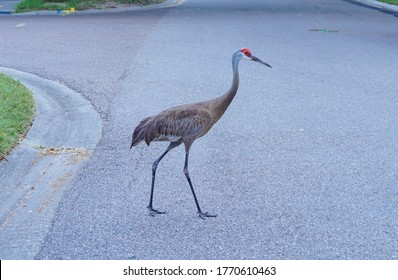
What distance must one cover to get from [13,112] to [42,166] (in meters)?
1.64

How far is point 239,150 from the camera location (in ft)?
23.7

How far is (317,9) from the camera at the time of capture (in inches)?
960

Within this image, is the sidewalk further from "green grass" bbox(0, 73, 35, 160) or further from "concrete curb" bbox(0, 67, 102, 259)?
"concrete curb" bbox(0, 67, 102, 259)

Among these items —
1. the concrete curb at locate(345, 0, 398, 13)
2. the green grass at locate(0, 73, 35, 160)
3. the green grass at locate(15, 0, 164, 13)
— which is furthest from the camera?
the concrete curb at locate(345, 0, 398, 13)

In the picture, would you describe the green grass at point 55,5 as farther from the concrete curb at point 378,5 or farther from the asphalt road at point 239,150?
the concrete curb at point 378,5

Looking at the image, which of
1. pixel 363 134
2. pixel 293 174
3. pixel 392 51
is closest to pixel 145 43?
pixel 392 51

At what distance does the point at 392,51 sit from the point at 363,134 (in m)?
7.03

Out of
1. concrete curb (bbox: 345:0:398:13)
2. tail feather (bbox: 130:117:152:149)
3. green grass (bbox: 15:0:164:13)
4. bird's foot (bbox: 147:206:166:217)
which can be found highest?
tail feather (bbox: 130:117:152:149)

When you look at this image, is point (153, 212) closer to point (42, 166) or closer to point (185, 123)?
point (185, 123)

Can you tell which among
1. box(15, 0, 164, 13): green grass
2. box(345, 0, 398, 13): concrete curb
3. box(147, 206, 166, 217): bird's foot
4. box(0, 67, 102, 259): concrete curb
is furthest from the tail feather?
box(345, 0, 398, 13): concrete curb

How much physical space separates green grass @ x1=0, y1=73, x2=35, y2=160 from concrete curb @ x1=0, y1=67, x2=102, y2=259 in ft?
0.30

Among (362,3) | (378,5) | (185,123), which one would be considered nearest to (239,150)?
(185,123)

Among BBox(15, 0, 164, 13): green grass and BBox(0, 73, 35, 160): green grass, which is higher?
BBox(0, 73, 35, 160): green grass

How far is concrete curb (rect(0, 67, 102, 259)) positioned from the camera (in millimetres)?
5031
